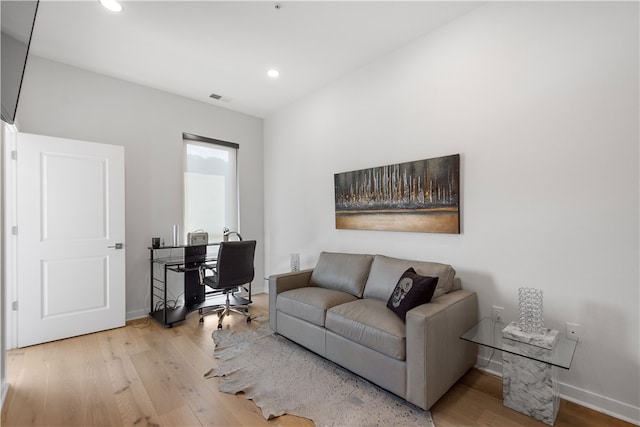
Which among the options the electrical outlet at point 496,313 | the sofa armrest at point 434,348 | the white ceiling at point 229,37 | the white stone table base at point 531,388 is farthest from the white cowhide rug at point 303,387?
the white ceiling at point 229,37

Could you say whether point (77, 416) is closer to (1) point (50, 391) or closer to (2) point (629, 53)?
(1) point (50, 391)

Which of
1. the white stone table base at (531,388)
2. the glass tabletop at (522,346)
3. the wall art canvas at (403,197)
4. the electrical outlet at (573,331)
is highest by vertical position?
the wall art canvas at (403,197)

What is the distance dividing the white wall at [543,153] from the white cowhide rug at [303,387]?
1.15 meters

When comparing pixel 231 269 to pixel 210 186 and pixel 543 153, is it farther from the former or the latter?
pixel 543 153

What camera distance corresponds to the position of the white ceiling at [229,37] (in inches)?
95.7

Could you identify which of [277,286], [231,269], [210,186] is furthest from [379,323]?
[210,186]

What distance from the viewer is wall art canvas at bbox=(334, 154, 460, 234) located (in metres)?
2.58

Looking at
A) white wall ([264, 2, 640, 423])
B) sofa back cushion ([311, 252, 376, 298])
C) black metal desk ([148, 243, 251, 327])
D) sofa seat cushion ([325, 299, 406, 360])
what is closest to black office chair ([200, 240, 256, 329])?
black metal desk ([148, 243, 251, 327])

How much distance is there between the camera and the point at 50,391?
2.10 metres

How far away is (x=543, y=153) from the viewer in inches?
83.0

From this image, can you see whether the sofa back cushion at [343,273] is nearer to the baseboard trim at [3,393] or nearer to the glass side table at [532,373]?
the glass side table at [532,373]

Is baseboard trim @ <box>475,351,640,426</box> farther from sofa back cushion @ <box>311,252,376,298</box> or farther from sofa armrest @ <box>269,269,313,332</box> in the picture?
sofa armrest @ <box>269,269,313,332</box>

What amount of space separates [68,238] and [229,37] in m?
2.64

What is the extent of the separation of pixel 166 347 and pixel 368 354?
199 centimetres
